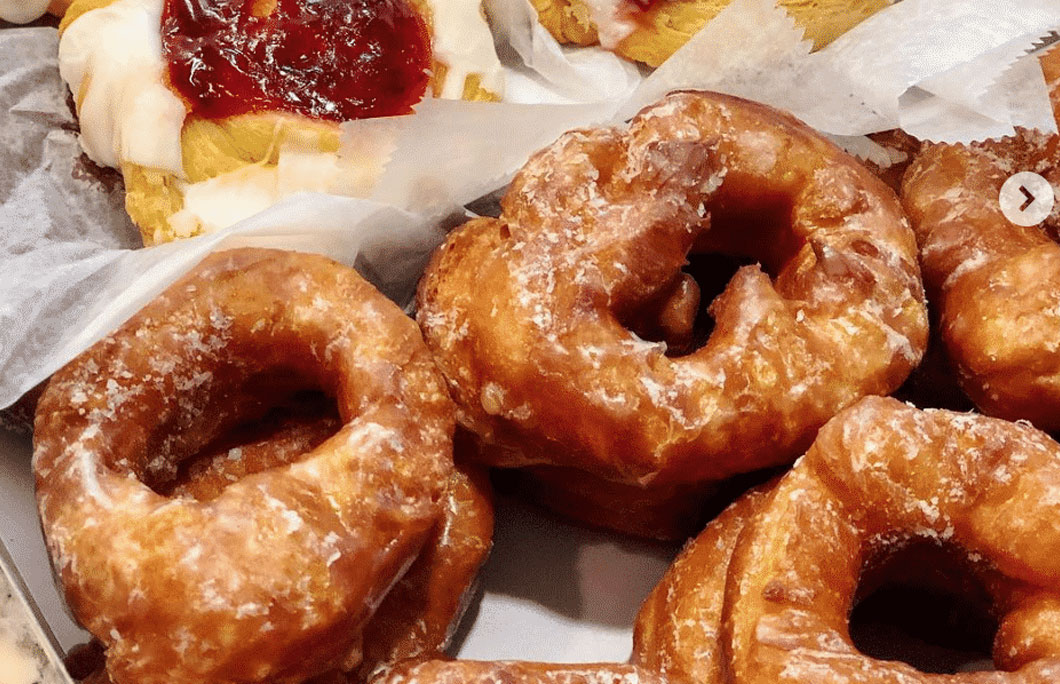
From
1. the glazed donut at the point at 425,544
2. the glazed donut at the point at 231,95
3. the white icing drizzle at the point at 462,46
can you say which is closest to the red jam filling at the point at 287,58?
the glazed donut at the point at 231,95

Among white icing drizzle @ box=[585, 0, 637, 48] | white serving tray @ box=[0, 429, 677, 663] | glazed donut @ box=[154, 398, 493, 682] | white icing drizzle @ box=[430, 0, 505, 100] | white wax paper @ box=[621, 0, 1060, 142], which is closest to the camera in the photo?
glazed donut @ box=[154, 398, 493, 682]

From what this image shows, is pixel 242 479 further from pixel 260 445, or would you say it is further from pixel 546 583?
pixel 546 583

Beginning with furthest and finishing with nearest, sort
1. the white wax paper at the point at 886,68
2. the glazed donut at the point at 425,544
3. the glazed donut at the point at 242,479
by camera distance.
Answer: the white wax paper at the point at 886,68, the glazed donut at the point at 425,544, the glazed donut at the point at 242,479

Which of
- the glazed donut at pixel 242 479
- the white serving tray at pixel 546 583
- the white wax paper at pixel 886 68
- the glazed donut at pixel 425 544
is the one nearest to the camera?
the glazed donut at pixel 242 479

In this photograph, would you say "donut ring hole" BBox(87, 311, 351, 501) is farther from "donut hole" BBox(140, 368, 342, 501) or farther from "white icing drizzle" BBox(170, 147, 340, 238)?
"white icing drizzle" BBox(170, 147, 340, 238)

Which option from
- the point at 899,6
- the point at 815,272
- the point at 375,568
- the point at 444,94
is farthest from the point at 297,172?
the point at 899,6

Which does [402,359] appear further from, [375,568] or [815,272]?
[815,272]

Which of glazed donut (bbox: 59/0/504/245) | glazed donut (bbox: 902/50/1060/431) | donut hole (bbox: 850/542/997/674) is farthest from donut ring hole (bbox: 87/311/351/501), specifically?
glazed donut (bbox: 902/50/1060/431)

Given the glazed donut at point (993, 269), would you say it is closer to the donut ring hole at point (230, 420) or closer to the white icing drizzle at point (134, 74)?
the white icing drizzle at point (134, 74)
